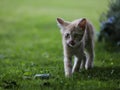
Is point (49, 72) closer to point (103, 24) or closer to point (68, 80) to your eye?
point (68, 80)

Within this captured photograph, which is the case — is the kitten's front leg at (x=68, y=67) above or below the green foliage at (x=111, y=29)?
below

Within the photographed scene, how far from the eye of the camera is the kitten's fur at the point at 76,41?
9945mm

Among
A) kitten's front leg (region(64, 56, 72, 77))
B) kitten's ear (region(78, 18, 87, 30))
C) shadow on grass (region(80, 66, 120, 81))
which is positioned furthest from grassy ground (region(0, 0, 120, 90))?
kitten's ear (region(78, 18, 87, 30))

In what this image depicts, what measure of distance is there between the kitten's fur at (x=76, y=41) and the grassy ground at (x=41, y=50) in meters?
0.25

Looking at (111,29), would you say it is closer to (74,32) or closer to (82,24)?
(82,24)

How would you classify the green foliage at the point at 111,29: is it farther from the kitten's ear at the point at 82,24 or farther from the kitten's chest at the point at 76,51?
the kitten's ear at the point at 82,24

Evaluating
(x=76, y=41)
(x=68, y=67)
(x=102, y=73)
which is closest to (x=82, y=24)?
(x=76, y=41)

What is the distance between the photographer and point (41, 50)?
1703 centimetres

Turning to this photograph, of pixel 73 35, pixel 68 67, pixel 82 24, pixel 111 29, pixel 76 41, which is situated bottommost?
pixel 68 67

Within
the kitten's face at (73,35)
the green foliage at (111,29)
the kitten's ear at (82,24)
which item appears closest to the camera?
the kitten's face at (73,35)

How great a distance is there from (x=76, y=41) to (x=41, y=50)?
7137mm

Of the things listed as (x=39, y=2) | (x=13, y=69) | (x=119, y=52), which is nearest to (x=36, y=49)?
(x=119, y=52)

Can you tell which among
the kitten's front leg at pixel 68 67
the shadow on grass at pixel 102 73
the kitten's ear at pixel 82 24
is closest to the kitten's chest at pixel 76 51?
the kitten's front leg at pixel 68 67

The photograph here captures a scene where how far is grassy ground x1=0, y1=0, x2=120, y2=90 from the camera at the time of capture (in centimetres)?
945
